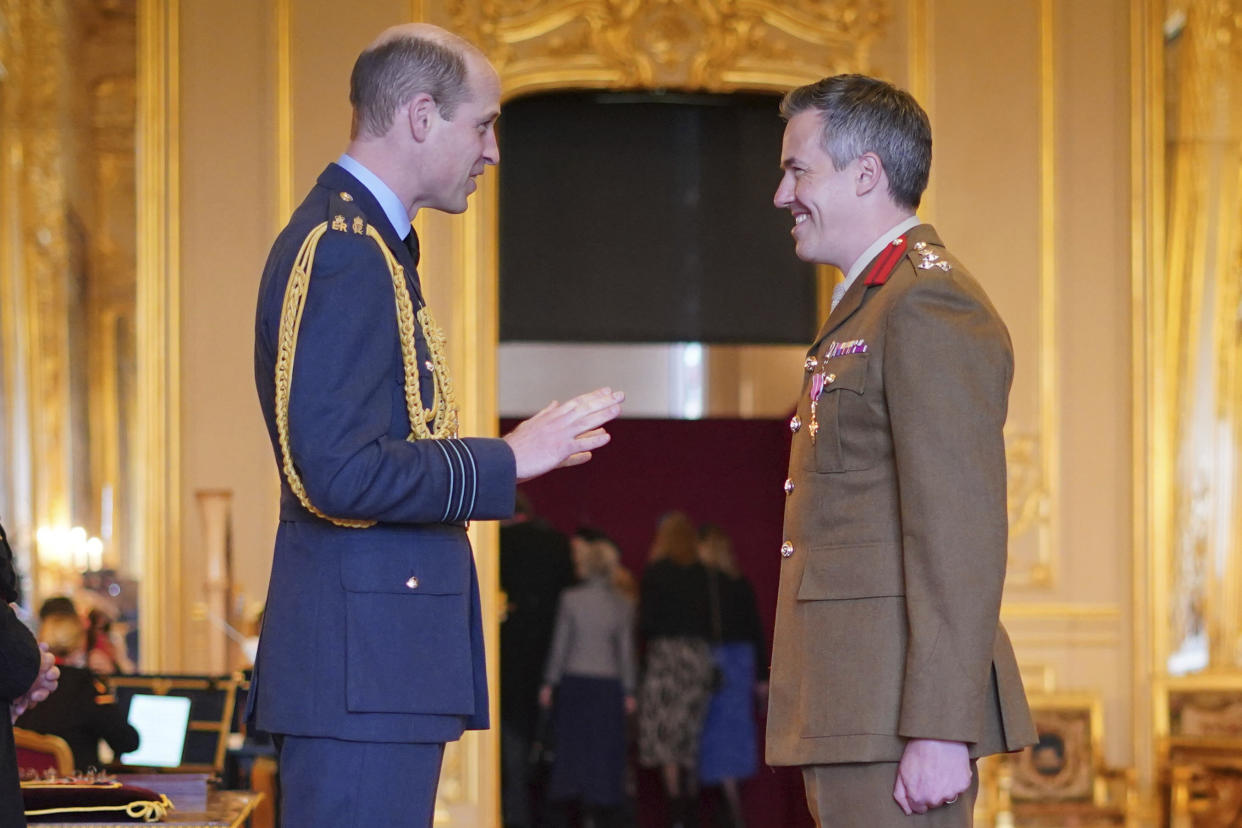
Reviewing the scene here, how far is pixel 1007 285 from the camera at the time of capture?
686 centimetres

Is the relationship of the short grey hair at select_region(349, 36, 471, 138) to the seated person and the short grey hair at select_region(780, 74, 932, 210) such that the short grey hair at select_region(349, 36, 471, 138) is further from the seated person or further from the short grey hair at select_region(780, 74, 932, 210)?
the seated person

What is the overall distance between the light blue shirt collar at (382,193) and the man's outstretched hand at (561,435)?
367 millimetres

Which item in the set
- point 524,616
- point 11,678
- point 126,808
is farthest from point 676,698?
point 11,678

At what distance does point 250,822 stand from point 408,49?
2498mm

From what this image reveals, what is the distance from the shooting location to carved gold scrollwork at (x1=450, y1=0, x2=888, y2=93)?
6828 millimetres

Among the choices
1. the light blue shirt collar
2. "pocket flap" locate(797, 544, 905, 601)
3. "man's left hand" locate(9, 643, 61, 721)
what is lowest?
"man's left hand" locate(9, 643, 61, 721)

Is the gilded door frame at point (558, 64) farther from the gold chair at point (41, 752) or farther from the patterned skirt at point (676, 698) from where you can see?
the gold chair at point (41, 752)

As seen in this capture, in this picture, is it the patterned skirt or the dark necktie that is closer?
the dark necktie

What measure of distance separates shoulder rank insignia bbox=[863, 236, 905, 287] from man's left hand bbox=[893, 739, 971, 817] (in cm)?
73

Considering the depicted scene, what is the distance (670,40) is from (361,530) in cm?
498

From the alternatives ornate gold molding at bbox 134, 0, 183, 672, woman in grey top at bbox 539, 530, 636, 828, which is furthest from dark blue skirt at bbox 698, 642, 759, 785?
ornate gold molding at bbox 134, 0, 183, 672

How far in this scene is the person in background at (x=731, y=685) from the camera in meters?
7.66

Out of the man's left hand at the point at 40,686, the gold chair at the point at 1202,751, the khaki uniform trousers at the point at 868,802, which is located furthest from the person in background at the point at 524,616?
the khaki uniform trousers at the point at 868,802

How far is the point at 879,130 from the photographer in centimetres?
261
